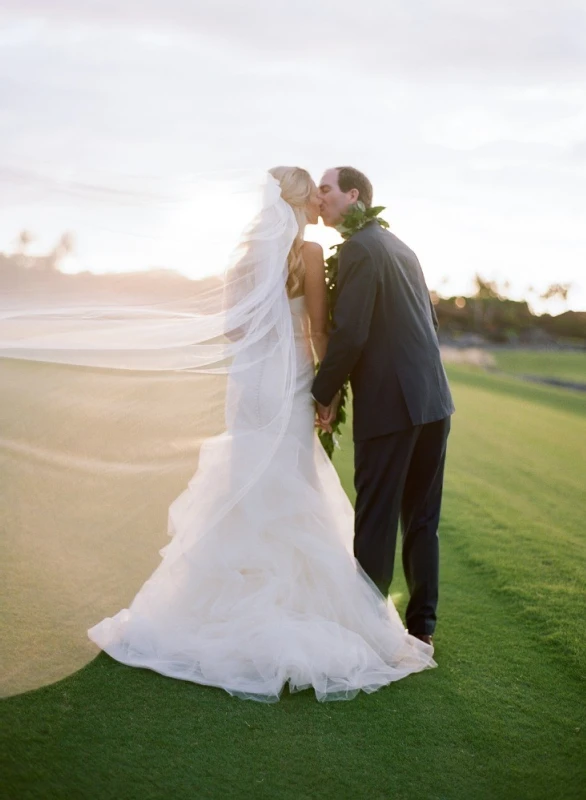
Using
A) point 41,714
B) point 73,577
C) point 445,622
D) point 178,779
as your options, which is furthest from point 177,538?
point 445,622

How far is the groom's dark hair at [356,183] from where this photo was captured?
4266mm

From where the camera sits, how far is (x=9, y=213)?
3.58m

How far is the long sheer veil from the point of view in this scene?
371 cm

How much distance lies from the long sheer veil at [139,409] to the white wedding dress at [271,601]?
5 cm

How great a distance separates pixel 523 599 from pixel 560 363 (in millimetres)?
51173

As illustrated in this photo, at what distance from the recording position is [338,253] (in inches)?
166

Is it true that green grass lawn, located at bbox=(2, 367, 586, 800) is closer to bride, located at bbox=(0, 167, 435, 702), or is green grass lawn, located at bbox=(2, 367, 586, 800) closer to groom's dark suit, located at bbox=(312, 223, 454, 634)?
bride, located at bbox=(0, 167, 435, 702)

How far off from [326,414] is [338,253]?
2.87 feet

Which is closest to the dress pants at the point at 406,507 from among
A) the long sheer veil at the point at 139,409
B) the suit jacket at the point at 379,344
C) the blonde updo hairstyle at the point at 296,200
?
the suit jacket at the point at 379,344

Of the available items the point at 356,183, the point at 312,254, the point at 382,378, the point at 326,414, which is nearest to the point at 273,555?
the point at 326,414

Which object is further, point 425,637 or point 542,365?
point 542,365

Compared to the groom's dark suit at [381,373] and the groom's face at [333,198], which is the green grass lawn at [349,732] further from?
the groom's face at [333,198]

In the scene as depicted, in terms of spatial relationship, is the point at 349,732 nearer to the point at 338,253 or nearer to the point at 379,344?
the point at 379,344

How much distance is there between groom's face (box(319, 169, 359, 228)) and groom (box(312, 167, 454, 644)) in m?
0.06
